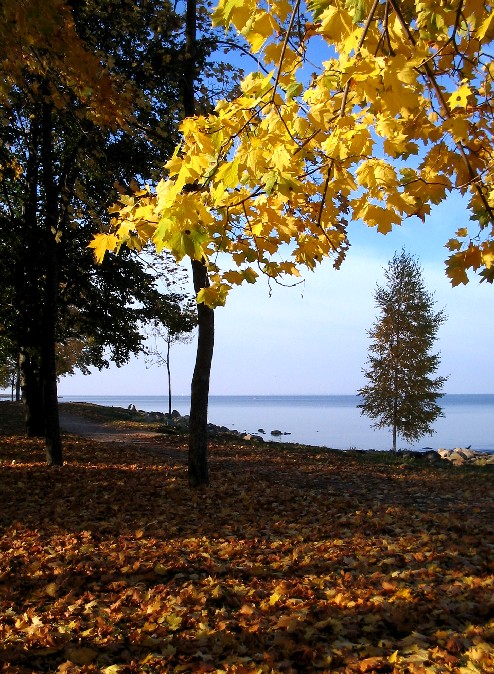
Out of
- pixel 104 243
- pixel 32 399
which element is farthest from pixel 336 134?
pixel 32 399

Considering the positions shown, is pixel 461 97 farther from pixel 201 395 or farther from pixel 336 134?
pixel 201 395

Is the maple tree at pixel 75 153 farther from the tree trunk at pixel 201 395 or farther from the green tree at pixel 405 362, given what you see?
the green tree at pixel 405 362

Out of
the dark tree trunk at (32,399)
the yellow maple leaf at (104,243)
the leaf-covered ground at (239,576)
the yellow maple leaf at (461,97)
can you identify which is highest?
the yellow maple leaf at (461,97)

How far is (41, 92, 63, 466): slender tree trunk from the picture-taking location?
9492 millimetres

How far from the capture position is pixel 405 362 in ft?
74.8

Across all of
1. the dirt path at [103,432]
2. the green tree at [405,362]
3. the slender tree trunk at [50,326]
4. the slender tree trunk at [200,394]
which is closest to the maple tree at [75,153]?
the slender tree trunk at [50,326]

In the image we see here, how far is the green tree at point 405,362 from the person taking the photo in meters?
22.6

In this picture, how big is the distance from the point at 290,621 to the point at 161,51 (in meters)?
9.05

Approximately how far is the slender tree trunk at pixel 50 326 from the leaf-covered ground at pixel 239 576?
2.23 ft

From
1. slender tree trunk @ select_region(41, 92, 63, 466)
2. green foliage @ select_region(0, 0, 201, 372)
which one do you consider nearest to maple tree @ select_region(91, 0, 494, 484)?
green foliage @ select_region(0, 0, 201, 372)

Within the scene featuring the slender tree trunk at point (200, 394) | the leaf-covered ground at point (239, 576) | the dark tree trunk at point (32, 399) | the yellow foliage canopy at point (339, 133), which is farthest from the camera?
the dark tree trunk at point (32, 399)

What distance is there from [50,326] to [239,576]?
6.84 m

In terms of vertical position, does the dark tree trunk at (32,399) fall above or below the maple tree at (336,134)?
below

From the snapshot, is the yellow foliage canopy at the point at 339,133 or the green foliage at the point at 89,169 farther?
the green foliage at the point at 89,169
